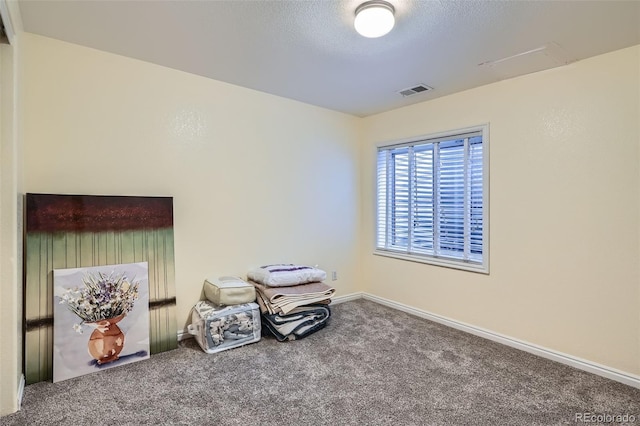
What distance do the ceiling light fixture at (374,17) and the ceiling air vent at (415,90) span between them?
4.45 ft

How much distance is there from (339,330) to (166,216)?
77.0 inches

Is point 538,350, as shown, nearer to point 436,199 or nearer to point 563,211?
point 563,211

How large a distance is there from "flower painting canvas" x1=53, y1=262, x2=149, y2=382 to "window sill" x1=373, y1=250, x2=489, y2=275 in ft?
8.89

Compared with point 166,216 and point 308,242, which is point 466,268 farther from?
point 166,216

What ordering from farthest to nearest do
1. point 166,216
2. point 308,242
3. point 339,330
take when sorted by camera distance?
point 308,242 < point 339,330 < point 166,216

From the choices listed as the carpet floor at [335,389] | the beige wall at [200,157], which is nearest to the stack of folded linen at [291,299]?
the carpet floor at [335,389]

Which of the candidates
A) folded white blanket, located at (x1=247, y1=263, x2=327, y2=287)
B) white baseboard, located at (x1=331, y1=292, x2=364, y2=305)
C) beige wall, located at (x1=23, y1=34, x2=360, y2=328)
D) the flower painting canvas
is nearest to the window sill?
beige wall, located at (x1=23, y1=34, x2=360, y2=328)

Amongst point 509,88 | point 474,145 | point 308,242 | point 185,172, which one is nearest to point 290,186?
point 308,242

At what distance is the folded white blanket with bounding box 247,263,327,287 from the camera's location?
3.21 meters

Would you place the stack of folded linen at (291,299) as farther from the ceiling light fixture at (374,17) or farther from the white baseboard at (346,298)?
the ceiling light fixture at (374,17)

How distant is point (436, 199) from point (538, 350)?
1691 mm

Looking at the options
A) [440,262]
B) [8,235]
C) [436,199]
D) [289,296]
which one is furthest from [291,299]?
[8,235]

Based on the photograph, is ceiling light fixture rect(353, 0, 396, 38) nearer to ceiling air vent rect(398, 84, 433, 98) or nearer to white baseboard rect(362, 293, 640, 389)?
ceiling air vent rect(398, 84, 433, 98)

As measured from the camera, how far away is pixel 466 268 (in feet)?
11.1
